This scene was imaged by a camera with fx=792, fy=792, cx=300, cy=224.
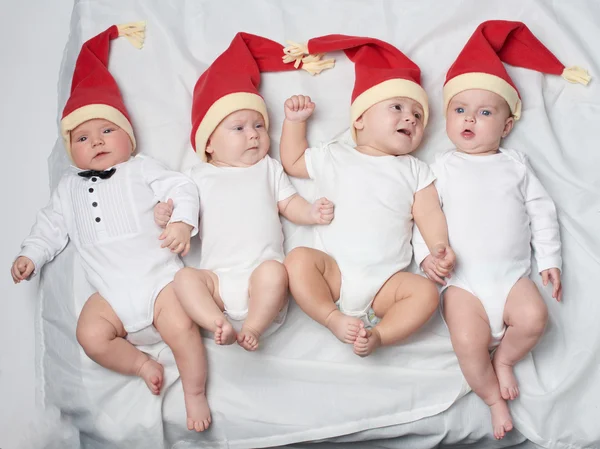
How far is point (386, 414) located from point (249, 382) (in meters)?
0.35

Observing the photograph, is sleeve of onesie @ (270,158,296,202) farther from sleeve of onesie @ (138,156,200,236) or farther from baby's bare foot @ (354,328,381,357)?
baby's bare foot @ (354,328,381,357)

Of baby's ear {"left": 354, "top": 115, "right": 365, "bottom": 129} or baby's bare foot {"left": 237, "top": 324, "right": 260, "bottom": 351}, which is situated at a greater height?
baby's ear {"left": 354, "top": 115, "right": 365, "bottom": 129}

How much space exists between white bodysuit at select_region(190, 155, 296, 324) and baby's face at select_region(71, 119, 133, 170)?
0.73 ft

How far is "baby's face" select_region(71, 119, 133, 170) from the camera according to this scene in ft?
7.05

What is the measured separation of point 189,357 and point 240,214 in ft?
1.28

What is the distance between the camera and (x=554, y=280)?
2025 millimetres

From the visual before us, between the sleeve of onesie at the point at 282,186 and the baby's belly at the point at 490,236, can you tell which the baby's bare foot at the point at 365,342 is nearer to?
the baby's belly at the point at 490,236

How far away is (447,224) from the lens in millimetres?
2066

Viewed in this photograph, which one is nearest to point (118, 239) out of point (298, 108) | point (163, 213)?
point (163, 213)

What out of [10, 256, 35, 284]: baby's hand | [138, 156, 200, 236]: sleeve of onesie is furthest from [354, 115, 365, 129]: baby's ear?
[10, 256, 35, 284]: baby's hand

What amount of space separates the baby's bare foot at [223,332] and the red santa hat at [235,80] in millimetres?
559

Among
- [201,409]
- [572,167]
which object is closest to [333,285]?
[201,409]

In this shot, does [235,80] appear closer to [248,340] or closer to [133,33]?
[133,33]

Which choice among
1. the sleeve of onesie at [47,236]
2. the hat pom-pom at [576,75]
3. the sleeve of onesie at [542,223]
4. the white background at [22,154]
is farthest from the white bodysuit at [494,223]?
the white background at [22,154]
